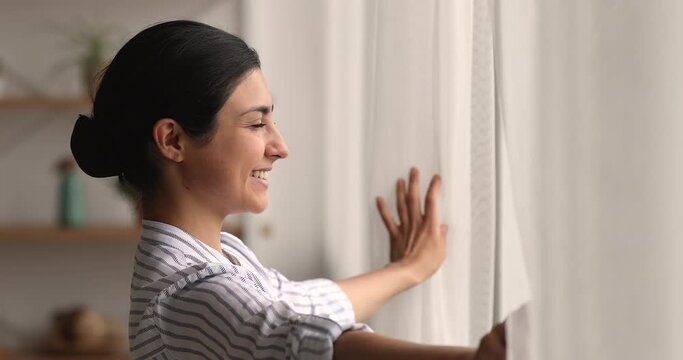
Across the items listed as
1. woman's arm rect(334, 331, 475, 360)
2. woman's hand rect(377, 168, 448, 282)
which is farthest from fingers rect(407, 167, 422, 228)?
woman's arm rect(334, 331, 475, 360)

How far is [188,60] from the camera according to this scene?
46.0 inches

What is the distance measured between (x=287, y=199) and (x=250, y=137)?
5.42 ft

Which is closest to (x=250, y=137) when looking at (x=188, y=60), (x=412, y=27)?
(x=188, y=60)

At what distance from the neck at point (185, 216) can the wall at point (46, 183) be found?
7.30 ft

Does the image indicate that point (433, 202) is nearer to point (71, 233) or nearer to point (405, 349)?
point (405, 349)

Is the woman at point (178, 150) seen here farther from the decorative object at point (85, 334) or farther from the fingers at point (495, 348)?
the decorative object at point (85, 334)

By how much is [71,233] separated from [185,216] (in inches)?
84.6

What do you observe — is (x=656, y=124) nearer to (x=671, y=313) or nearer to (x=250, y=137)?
(x=671, y=313)

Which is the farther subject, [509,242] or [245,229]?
[245,229]

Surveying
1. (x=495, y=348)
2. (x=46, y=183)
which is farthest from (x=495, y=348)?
(x=46, y=183)

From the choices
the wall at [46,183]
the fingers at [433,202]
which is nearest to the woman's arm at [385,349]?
the fingers at [433,202]

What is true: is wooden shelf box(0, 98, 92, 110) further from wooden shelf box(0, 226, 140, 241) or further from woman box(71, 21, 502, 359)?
woman box(71, 21, 502, 359)

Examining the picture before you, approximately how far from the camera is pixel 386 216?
58.8 inches

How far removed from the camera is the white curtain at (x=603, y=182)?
0.58m
